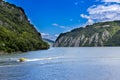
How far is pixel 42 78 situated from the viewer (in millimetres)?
74125

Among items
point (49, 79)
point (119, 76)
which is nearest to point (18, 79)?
point (49, 79)

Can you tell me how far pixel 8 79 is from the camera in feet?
238

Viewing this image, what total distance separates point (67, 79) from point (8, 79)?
1292cm

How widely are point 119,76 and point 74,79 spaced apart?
10.4m

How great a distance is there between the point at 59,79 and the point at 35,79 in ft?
17.7

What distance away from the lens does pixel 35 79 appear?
7250 cm

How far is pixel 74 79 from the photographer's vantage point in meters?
71.1

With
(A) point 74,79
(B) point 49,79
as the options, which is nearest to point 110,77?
(A) point 74,79

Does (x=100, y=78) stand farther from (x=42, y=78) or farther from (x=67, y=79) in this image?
(x=42, y=78)

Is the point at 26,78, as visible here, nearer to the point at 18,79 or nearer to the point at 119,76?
the point at 18,79

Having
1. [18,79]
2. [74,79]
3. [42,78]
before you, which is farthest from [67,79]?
[18,79]

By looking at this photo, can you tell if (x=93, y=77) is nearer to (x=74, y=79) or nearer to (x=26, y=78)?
(x=74, y=79)

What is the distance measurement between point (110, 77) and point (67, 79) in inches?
373

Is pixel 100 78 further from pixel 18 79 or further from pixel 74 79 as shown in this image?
pixel 18 79
